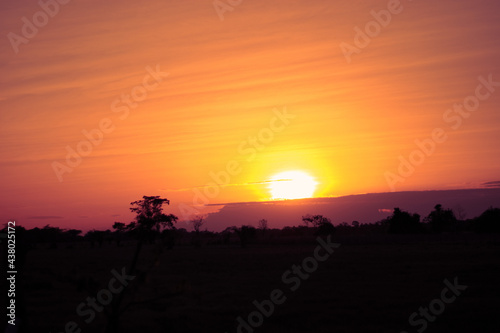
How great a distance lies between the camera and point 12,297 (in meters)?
6.27

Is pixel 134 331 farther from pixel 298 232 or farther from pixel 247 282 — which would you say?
pixel 298 232

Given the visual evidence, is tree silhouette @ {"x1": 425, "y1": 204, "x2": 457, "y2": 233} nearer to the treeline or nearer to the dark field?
the treeline

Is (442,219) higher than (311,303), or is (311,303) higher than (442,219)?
(442,219)

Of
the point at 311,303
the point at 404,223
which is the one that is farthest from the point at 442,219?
the point at 311,303

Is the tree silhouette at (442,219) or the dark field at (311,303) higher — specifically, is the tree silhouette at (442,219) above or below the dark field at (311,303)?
above

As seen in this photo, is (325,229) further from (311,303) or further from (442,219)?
(311,303)

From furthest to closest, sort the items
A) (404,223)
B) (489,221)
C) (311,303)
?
(404,223)
(489,221)
(311,303)

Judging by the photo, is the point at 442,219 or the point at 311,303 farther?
the point at 442,219

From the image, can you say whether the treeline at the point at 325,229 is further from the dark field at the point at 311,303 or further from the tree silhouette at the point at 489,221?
the dark field at the point at 311,303

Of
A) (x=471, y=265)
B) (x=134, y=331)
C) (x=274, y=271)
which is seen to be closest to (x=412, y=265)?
(x=471, y=265)

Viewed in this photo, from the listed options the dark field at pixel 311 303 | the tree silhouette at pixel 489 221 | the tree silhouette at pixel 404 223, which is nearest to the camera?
the dark field at pixel 311 303

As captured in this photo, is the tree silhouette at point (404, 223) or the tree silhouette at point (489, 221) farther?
the tree silhouette at point (404, 223)

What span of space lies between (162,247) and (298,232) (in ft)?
353

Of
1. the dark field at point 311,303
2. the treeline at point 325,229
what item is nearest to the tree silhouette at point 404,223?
the treeline at point 325,229
